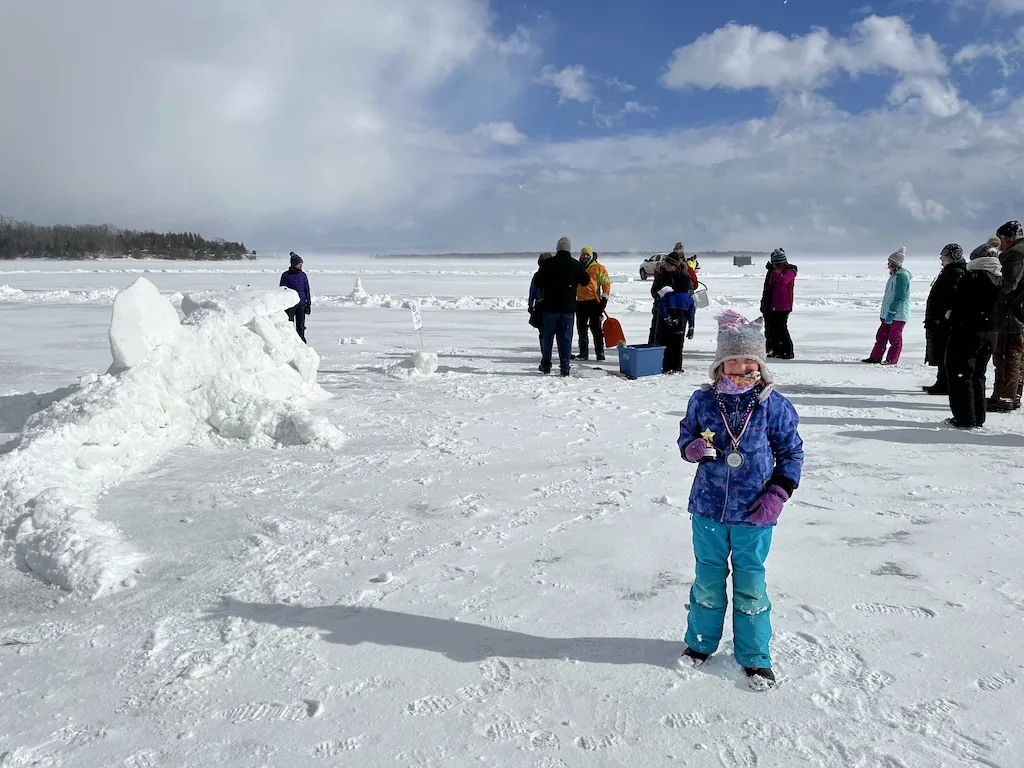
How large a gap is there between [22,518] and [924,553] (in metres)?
5.41

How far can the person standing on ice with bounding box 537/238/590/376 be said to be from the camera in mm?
9344

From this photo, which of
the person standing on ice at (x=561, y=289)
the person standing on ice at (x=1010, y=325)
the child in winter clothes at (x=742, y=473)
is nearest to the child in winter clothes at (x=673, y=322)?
the person standing on ice at (x=561, y=289)

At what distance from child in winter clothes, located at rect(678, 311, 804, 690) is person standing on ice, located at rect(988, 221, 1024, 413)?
5.78 m

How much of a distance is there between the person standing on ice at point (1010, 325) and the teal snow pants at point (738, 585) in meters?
5.96

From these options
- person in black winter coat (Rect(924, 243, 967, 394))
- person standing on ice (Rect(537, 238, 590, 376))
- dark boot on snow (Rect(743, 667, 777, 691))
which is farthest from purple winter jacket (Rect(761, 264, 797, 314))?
dark boot on snow (Rect(743, 667, 777, 691))

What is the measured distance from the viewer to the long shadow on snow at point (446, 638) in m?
3.07

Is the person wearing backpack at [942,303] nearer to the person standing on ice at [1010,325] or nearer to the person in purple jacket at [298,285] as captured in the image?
the person standing on ice at [1010,325]

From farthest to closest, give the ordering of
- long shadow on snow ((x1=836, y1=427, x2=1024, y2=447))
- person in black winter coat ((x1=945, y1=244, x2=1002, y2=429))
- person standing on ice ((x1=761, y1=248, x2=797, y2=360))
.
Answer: person standing on ice ((x1=761, y1=248, x2=797, y2=360)) < person in black winter coat ((x1=945, y1=244, x2=1002, y2=429)) < long shadow on snow ((x1=836, y1=427, x2=1024, y2=447))

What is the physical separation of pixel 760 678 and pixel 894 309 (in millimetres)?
9324

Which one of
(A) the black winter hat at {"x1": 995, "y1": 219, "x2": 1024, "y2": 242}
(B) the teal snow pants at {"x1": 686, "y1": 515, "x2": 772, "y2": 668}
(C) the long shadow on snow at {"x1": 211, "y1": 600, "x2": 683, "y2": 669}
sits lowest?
(C) the long shadow on snow at {"x1": 211, "y1": 600, "x2": 683, "y2": 669}

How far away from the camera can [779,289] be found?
37.0ft

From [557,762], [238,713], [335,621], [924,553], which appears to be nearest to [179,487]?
[335,621]

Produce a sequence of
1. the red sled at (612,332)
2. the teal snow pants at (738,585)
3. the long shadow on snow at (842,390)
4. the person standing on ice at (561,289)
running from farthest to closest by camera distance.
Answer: the red sled at (612,332) → the person standing on ice at (561,289) → the long shadow on snow at (842,390) → the teal snow pants at (738,585)

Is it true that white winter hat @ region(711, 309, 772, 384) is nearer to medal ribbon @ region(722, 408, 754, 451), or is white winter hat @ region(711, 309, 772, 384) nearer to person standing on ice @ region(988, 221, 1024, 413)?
medal ribbon @ region(722, 408, 754, 451)
